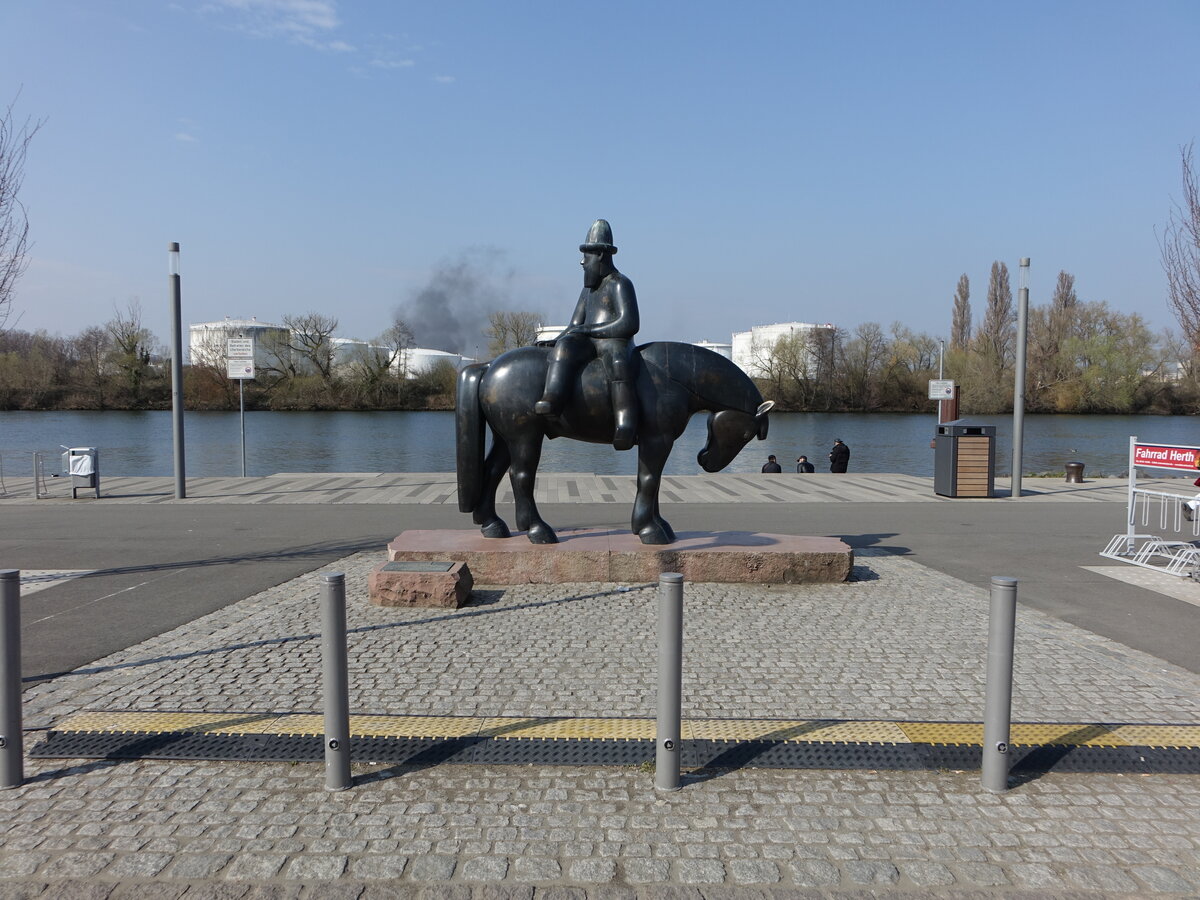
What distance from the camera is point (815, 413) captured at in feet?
237

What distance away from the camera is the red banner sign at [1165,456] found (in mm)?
9758

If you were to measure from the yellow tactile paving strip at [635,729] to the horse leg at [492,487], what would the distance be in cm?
446

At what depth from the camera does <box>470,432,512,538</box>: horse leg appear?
934 cm

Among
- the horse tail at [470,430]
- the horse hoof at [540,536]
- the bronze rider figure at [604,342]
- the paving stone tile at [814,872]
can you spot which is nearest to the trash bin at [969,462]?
the bronze rider figure at [604,342]

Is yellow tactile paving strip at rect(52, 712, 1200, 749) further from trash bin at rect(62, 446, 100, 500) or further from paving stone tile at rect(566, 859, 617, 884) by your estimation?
trash bin at rect(62, 446, 100, 500)

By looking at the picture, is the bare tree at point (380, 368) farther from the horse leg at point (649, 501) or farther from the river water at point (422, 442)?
the horse leg at point (649, 501)

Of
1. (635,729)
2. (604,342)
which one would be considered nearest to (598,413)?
(604,342)

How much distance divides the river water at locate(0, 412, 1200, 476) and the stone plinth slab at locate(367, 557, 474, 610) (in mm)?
20300

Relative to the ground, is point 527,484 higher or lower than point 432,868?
higher

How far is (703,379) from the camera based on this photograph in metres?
8.91

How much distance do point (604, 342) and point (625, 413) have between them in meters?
0.79

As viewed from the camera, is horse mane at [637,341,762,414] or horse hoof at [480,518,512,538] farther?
horse hoof at [480,518,512,538]

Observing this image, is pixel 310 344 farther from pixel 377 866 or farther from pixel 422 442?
pixel 377 866

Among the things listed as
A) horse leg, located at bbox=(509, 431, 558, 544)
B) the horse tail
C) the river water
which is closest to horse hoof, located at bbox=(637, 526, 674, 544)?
horse leg, located at bbox=(509, 431, 558, 544)
